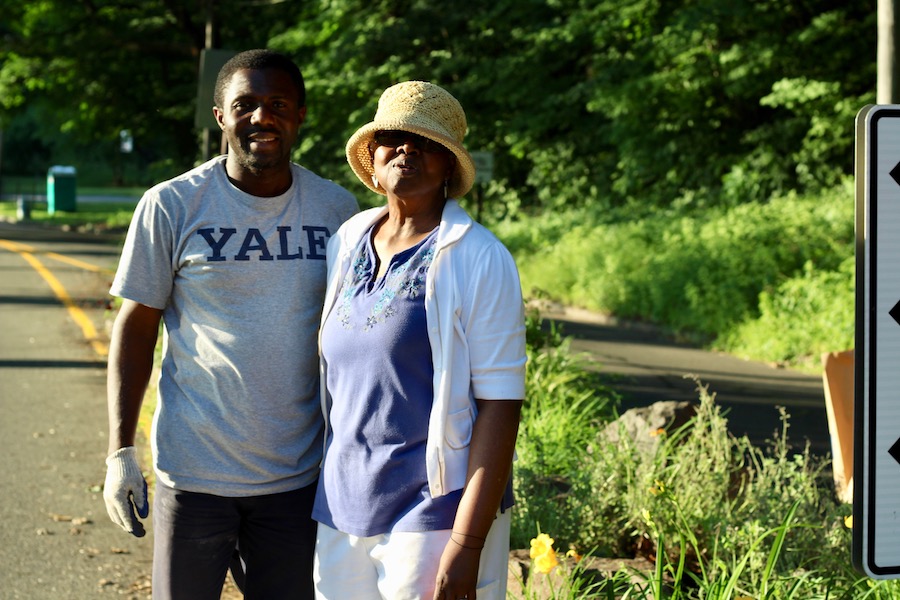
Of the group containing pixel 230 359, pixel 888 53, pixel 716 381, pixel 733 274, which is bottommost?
pixel 230 359

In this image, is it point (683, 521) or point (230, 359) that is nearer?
point (230, 359)

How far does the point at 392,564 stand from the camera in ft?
9.14

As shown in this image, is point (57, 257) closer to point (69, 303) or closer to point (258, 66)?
point (69, 303)

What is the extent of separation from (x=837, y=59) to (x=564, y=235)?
5.16 metres

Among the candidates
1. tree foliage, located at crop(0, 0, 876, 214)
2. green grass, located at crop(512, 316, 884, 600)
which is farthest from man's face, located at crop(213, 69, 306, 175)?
tree foliage, located at crop(0, 0, 876, 214)

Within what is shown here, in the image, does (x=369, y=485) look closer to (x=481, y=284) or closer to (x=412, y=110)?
(x=481, y=284)

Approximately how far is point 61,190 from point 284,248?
39841mm

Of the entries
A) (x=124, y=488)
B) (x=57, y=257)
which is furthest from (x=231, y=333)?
(x=57, y=257)

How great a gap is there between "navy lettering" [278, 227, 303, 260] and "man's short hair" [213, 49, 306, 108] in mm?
390

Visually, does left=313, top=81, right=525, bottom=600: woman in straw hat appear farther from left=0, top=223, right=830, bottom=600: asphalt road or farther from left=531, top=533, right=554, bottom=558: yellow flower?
left=0, top=223, right=830, bottom=600: asphalt road

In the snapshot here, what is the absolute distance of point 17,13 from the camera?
110ft

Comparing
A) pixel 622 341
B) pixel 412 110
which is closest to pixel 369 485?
pixel 412 110

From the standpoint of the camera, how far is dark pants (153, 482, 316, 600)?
10.5 feet

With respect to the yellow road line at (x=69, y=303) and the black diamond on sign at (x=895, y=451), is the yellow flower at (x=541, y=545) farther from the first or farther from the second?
the yellow road line at (x=69, y=303)
